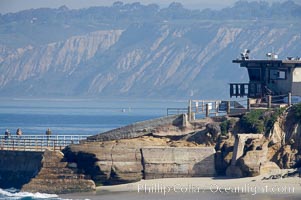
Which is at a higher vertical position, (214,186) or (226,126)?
(226,126)

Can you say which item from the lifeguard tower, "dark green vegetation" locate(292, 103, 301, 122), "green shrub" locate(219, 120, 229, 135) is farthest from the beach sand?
the lifeguard tower

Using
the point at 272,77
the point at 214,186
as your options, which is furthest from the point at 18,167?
the point at 272,77

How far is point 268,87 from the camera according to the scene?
220 feet

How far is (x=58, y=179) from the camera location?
61.9 meters

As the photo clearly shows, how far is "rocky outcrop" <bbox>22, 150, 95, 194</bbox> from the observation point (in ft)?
202

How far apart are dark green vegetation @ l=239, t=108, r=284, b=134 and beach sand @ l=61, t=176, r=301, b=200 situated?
8.68 ft

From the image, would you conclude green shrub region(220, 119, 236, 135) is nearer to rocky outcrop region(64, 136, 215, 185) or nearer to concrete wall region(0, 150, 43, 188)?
rocky outcrop region(64, 136, 215, 185)

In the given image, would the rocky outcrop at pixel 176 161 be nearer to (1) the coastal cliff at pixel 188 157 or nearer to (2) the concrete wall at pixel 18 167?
(1) the coastal cliff at pixel 188 157

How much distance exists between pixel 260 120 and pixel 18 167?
11545 millimetres

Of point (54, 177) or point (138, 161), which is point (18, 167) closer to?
point (54, 177)

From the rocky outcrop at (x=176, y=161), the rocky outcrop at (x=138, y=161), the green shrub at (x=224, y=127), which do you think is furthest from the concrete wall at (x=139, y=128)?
the rocky outcrop at (x=176, y=161)

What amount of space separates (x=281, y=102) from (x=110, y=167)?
9.34 m

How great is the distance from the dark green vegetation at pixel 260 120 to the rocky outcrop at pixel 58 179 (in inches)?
282

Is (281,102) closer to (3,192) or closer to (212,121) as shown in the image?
(212,121)
